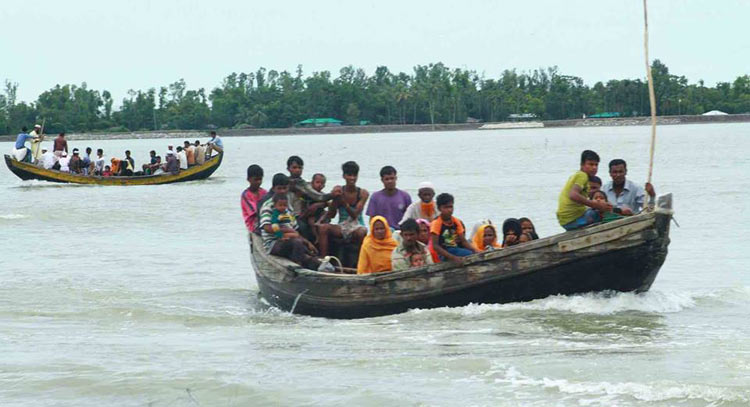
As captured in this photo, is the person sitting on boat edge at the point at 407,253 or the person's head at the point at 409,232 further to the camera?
the person sitting on boat edge at the point at 407,253

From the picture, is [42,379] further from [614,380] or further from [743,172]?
[743,172]

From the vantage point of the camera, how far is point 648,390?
26.8 ft

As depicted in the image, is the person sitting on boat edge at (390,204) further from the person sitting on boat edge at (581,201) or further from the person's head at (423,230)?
the person sitting on boat edge at (581,201)

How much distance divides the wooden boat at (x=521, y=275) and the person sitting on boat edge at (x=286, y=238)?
28 cm

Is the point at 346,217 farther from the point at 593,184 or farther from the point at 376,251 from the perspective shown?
the point at 593,184

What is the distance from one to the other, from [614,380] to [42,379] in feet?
14.6

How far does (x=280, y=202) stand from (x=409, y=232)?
1575 mm

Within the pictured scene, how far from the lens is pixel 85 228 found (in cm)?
2311

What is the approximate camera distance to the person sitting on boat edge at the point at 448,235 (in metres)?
10.3

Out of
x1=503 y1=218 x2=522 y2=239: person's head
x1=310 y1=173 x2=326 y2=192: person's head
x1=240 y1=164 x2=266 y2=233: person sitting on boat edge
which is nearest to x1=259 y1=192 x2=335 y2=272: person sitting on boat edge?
x1=310 y1=173 x2=326 y2=192: person's head

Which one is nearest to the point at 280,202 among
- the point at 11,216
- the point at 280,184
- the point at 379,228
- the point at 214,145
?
the point at 280,184

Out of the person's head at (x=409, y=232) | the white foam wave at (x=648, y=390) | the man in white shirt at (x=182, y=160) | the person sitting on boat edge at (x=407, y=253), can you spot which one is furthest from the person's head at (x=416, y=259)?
the man in white shirt at (x=182, y=160)

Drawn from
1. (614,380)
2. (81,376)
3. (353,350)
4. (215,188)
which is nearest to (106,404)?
(81,376)

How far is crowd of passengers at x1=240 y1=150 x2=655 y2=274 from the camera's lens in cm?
1034
